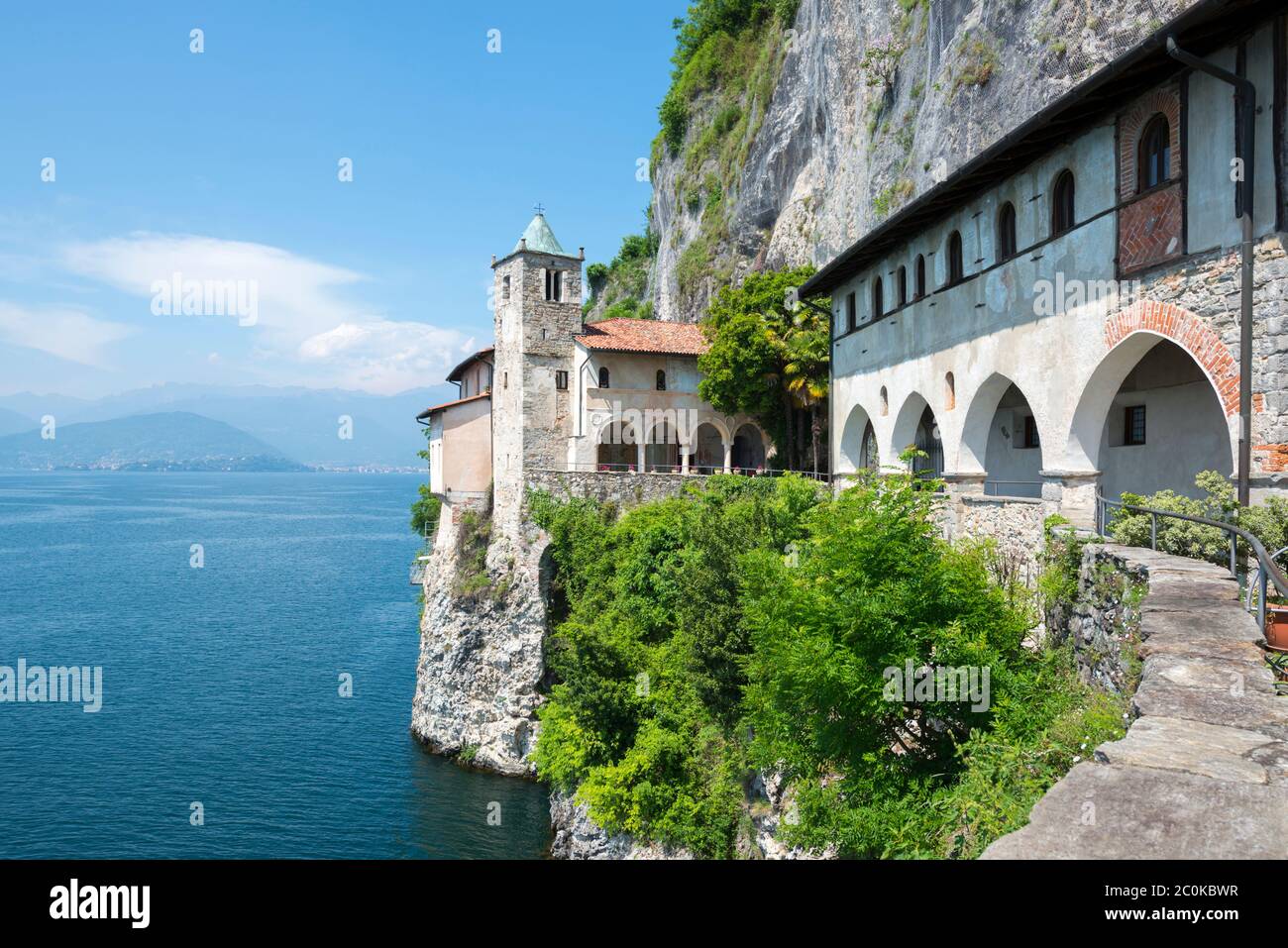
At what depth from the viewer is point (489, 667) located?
38250 mm

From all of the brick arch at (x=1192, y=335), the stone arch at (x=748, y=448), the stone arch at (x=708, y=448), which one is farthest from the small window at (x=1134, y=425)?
the stone arch at (x=708, y=448)

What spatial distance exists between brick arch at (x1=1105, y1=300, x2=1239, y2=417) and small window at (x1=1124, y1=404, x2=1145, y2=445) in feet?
19.8

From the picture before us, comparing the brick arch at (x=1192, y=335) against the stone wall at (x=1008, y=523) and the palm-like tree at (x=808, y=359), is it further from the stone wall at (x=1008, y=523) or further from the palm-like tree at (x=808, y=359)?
the palm-like tree at (x=808, y=359)

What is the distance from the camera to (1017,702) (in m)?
12.1

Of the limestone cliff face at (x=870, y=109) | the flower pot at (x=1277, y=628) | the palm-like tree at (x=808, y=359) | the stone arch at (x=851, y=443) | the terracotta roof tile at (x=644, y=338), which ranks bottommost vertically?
the flower pot at (x=1277, y=628)

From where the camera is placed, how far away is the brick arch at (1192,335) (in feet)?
40.7

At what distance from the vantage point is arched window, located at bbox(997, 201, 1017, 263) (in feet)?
61.4

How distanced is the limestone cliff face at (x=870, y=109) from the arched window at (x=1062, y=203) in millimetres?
7829

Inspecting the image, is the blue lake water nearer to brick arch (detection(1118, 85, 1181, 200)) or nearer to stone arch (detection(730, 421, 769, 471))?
stone arch (detection(730, 421, 769, 471))

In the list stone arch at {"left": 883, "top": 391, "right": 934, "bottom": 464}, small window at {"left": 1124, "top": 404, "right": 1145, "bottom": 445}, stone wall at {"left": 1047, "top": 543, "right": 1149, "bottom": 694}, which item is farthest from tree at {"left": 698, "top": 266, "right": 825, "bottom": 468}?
stone wall at {"left": 1047, "top": 543, "right": 1149, "bottom": 694}

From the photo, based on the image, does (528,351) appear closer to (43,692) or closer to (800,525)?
(800,525)
